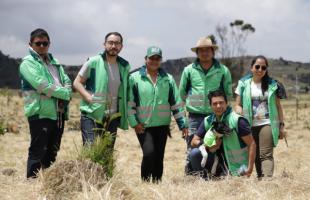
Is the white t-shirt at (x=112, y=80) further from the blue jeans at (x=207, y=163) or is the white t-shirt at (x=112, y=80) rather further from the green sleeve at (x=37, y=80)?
the blue jeans at (x=207, y=163)

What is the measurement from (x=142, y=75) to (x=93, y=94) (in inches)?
27.1

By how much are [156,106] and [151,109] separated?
74 millimetres

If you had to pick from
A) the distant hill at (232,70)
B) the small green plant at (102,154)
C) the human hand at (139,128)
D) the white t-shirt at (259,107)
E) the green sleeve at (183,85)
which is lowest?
the small green plant at (102,154)

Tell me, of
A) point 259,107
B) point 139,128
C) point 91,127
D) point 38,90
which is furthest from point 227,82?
point 38,90

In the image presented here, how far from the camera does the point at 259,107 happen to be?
6082 mm

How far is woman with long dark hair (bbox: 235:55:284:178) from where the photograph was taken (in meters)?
6.04

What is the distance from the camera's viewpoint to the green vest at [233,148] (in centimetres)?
562

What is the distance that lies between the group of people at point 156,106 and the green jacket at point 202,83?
13 millimetres

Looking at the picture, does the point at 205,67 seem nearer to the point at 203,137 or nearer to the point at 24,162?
the point at 203,137

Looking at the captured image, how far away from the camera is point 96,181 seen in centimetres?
441

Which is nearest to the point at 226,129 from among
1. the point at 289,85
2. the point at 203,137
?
the point at 203,137

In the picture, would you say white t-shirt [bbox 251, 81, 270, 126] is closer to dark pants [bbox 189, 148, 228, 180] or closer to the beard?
dark pants [bbox 189, 148, 228, 180]

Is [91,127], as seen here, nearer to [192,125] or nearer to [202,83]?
[192,125]

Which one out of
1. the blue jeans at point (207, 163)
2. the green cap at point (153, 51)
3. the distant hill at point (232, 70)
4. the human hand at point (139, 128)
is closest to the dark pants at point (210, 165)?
the blue jeans at point (207, 163)
